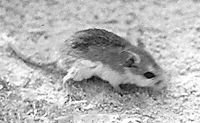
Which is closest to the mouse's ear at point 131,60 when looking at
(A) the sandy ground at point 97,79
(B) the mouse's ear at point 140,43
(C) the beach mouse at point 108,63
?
(C) the beach mouse at point 108,63

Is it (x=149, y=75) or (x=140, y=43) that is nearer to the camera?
(x=149, y=75)

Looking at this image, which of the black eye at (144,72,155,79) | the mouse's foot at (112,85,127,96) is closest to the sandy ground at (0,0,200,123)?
the mouse's foot at (112,85,127,96)

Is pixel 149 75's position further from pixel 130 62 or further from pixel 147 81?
pixel 130 62

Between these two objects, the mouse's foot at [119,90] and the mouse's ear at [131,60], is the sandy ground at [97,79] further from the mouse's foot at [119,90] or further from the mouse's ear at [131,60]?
the mouse's ear at [131,60]

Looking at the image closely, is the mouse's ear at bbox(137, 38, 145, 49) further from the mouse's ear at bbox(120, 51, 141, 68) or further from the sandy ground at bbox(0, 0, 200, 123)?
the mouse's ear at bbox(120, 51, 141, 68)

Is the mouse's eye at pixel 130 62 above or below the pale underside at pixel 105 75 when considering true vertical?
above

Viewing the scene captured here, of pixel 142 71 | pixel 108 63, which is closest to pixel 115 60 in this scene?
pixel 108 63
